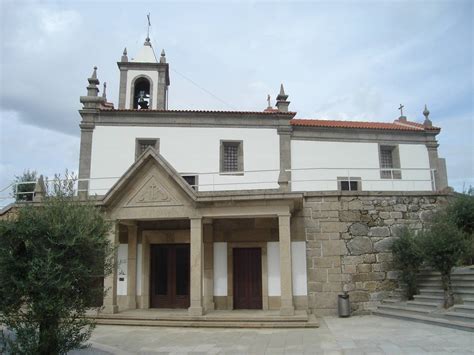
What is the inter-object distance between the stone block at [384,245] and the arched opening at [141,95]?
553 inches

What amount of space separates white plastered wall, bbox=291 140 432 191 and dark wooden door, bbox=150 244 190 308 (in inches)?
265

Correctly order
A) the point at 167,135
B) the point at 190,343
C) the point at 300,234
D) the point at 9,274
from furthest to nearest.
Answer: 1. the point at 167,135
2. the point at 300,234
3. the point at 190,343
4. the point at 9,274

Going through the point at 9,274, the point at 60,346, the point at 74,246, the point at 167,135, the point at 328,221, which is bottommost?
the point at 60,346

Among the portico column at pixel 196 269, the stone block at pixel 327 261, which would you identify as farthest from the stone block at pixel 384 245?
the portico column at pixel 196 269

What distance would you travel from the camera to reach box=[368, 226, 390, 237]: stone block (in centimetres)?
1438

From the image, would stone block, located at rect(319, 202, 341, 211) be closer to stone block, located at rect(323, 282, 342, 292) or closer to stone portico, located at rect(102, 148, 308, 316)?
stone portico, located at rect(102, 148, 308, 316)

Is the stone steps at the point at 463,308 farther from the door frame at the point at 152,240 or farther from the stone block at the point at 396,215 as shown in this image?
the door frame at the point at 152,240

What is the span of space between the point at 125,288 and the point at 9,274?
9010mm

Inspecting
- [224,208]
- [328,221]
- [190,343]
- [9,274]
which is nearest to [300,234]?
[328,221]

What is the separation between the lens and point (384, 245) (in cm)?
1433

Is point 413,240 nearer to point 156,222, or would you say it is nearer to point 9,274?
point 156,222

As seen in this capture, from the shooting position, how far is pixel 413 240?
13.1 m

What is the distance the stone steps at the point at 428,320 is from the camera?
10.0 m

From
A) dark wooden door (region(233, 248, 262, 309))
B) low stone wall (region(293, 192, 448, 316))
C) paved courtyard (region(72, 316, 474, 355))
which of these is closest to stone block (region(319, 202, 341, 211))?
low stone wall (region(293, 192, 448, 316))
